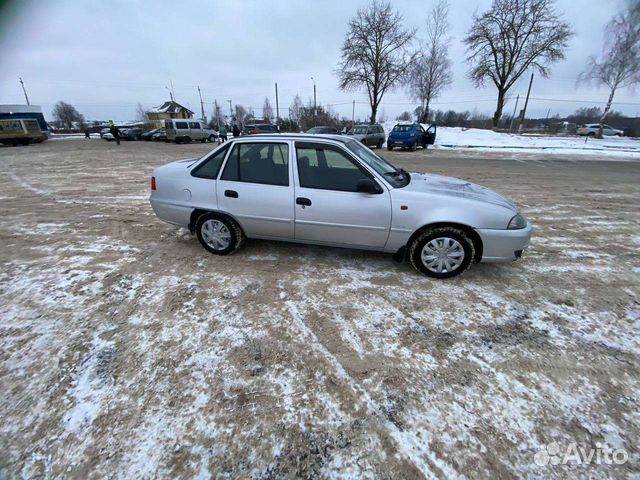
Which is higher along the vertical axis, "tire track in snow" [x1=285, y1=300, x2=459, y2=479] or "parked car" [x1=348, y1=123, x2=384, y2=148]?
"parked car" [x1=348, y1=123, x2=384, y2=148]

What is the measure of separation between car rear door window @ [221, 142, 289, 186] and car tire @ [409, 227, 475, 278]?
1747mm

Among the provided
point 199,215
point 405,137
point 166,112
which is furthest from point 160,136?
point 166,112

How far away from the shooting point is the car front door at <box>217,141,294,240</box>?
3.63 m

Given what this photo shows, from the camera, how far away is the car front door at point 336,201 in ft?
11.1

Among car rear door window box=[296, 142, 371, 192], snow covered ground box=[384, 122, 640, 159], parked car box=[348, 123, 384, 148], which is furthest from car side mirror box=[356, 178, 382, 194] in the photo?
snow covered ground box=[384, 122, 640, 159]

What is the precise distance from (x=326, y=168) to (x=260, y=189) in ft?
2.81

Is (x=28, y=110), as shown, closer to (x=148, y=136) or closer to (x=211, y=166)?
(x=148, y=136)

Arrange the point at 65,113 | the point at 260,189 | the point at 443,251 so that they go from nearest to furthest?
the point at 443,251 → the point at 260,189 → the point at 65,113

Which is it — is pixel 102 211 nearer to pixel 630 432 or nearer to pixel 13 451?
pixel 13 451

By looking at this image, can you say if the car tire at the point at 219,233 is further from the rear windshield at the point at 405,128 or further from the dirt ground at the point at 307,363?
the rear windshield at the point at 405,128

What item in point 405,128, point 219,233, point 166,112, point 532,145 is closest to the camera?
point 219,233

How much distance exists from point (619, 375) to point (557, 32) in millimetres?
40266

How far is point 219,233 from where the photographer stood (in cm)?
402

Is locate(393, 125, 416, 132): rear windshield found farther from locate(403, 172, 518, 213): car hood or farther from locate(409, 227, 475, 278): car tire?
locate(409, 227, 475, 278): car tire
